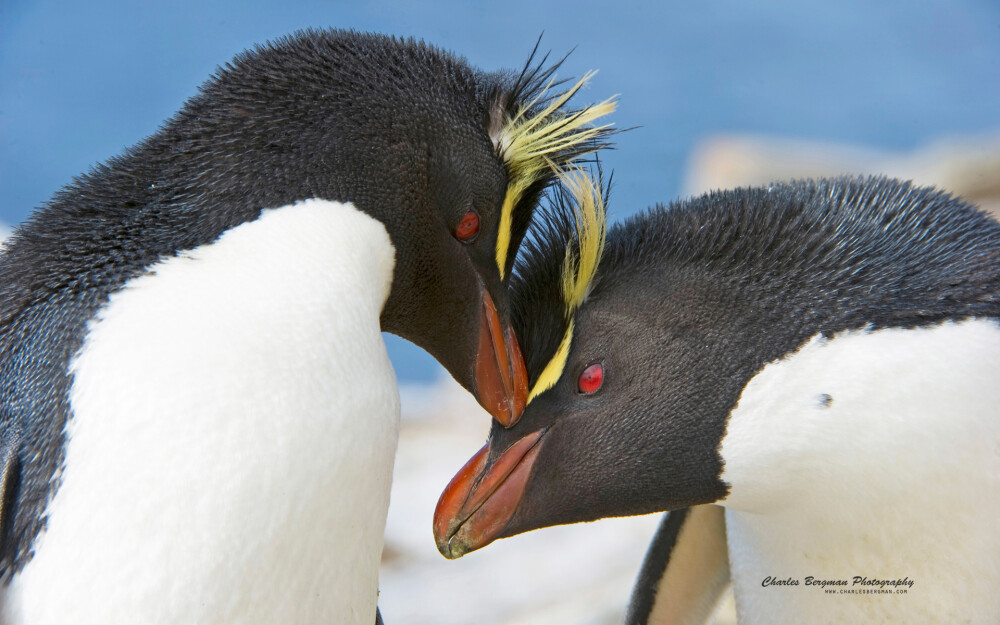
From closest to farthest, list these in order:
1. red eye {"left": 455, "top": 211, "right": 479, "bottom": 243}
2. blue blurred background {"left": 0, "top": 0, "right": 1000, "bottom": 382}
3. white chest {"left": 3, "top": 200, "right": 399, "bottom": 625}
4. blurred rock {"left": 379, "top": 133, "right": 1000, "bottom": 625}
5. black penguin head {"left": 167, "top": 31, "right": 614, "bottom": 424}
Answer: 1. white chest {"left": 3, "top": 200, "right": 399, "bottom": 625}
2. black penguin head {"left": 167, "top": 31, "right": 614, "bottom": 424}
3. red eye {"left": 455, "top": 211, "right": 479, "bottom": 243}
4. blurred rock {"left": 379, "top": 133, "right": 1000, "bottom": 625}
5. blue blurred background {"left": 0, "top": 0, "right": 1000, "bottom": 382}

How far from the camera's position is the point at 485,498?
69.6 inches

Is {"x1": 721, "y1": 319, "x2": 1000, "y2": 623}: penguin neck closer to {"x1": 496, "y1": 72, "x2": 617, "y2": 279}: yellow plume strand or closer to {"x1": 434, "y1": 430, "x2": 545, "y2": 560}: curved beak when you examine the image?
{"x1": 434, "y1": 430, "x2": 545, "y2": 560}: curved beak

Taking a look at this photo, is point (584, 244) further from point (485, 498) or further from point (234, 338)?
point (234, 338)

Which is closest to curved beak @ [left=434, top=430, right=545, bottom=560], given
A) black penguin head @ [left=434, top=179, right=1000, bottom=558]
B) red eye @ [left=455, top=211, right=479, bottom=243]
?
black penguin head @ [left=434, top=179, right=1000, bottom=558]

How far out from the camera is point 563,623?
2.93 m

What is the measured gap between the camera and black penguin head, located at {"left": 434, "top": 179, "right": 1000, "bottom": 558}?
5.19 ft

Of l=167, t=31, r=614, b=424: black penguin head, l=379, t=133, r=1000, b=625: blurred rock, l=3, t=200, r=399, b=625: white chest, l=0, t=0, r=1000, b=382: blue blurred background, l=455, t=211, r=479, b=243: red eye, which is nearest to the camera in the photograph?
l=3, t=200, r=399, b=625: white chest

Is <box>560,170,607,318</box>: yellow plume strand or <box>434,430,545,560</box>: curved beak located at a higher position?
<box>560,170,607,318</box>: yellow plume strand

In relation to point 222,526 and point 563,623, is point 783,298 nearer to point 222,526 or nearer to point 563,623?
point 222,526

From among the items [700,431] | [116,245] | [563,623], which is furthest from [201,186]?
[563,623]

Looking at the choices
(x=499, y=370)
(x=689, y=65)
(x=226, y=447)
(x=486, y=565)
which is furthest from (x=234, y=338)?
(x=689, y=65)

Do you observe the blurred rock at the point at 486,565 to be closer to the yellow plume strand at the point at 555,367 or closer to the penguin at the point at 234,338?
the yellow plume strand at the point at 555,367

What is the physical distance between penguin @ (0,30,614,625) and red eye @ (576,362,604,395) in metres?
0.31

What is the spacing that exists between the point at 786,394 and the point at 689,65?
770 cm
